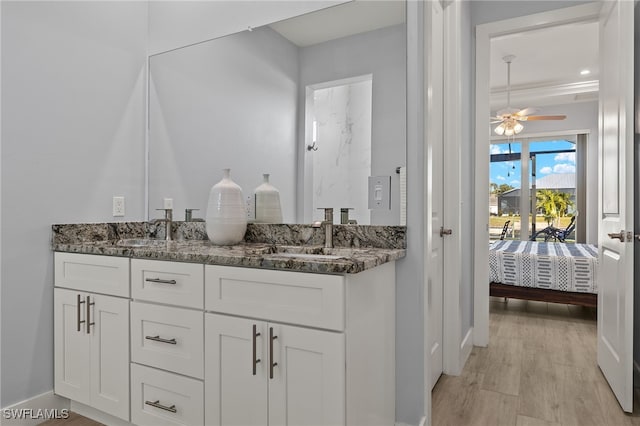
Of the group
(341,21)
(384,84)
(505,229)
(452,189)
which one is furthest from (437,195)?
(505,229)

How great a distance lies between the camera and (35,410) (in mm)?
1989

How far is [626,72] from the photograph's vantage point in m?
2.07

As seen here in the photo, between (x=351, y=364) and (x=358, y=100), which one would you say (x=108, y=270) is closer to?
(x=351, y=364)

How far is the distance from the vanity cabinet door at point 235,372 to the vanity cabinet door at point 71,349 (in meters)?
0.75

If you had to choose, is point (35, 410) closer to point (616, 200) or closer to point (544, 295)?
→ point (616, 200)

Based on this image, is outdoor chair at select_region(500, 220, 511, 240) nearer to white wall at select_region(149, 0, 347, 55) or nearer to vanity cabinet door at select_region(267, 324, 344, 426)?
white wall at select_region(149, 0, 347, 55)

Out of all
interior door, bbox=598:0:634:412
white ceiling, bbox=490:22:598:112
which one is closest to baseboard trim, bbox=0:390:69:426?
interior door, bbox=598:0:634:412

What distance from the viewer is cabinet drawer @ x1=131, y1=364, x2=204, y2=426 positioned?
5.43ft

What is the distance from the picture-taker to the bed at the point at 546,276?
378 centimetres

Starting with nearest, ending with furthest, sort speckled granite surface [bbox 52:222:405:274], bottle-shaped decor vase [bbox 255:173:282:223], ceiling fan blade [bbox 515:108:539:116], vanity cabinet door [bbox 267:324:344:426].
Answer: vanity cabinet door [bbox 267:324:344:426] < speckled granite surface [bbox 52:222:405:274] < bottle-shaped decor vase [bbox 255:173:282:223] < ceiling fan blade [bbox 515:108:539:116]

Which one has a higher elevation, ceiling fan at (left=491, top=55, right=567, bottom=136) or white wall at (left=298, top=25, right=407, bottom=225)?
ceiling fan at (left=491, top=55, right=567, bottom=136)

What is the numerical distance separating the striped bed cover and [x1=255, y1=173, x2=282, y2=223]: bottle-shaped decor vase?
284cm

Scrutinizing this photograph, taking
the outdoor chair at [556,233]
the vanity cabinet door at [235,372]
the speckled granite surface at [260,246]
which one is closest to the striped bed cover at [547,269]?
the speckled granite surface at [260,246]

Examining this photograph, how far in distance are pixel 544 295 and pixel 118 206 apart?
3.69m
